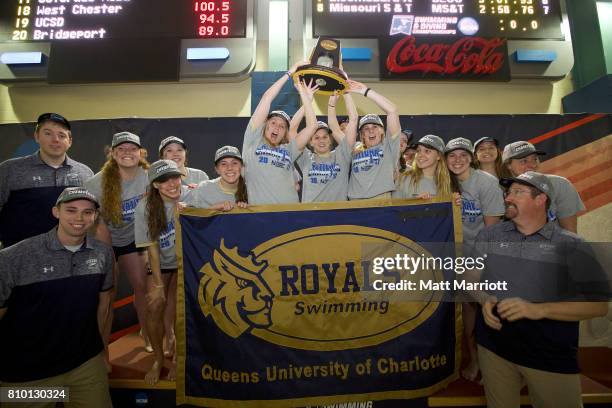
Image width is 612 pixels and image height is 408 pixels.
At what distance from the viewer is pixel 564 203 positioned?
2686 millimetres

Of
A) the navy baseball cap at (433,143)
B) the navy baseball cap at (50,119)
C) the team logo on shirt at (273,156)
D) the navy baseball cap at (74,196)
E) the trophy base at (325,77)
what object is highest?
the trophy base at (325,77)

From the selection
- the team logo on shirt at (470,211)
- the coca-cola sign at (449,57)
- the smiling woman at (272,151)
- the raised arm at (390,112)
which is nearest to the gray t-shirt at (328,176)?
the smiling woman at (272,151)

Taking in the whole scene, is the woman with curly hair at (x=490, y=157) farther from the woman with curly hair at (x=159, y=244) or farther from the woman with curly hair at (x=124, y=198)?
the woman with curly hair at (x=124, y=198)

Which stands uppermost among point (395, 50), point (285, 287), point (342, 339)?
point (395, 50)

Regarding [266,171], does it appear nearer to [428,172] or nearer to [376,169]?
[376,169]

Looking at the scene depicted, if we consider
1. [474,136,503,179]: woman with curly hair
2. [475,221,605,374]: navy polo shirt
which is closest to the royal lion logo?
[475,221,605,374]: navy polo shirt

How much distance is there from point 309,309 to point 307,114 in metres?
1.63

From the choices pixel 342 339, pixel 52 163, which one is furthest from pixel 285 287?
pixel 52 163

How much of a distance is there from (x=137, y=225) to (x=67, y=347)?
908 mm

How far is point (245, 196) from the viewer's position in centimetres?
263

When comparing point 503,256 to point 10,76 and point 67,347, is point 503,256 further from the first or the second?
point 10,76

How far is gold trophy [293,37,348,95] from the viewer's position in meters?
2.70

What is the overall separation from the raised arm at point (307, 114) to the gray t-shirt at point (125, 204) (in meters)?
1.44

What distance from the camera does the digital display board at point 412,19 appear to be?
187 inches
